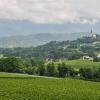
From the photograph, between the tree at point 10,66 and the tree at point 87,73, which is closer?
the tree at point 87,73

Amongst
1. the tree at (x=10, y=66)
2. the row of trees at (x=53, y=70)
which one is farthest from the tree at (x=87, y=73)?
the tree at (x=10, y=66)

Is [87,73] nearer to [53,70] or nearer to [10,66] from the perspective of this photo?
[53,70]

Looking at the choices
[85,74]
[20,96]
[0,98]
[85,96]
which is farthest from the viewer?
[85,74]

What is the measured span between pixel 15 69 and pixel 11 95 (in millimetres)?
95983

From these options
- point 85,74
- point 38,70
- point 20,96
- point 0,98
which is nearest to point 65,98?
point 20,96

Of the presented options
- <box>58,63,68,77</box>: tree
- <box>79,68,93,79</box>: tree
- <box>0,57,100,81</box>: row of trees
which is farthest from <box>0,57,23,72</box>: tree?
<box>79,68,93,79</box>: tree

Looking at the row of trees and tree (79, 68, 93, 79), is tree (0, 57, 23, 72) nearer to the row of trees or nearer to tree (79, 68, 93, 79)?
the row of trees

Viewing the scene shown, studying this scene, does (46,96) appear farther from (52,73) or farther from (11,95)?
(52,73)

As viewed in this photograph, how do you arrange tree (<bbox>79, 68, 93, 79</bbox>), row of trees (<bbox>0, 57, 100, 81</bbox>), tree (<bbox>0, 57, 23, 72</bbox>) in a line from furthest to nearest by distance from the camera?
tree (<bbox>0, 57, 23, 72</bbox>)
row of trees (<bbox>0, 57, 100, 81</bbox>)
tree (<bbox>79, 68, 93, 79</bbox>)

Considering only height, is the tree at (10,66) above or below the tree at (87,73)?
above

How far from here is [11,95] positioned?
55875 mm

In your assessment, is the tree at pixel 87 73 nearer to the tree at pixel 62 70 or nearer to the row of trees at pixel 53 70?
the row of trees at pixel 53 70

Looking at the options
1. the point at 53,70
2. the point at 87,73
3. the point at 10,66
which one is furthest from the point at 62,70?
the point at 10,66

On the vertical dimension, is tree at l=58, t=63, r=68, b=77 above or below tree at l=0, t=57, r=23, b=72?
below
